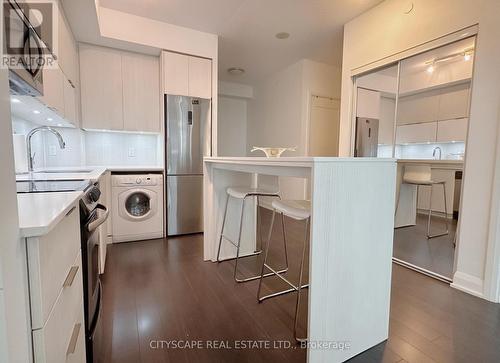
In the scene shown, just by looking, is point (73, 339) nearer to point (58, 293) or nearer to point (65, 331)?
point (65, 331)

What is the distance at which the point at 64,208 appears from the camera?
0.78 m

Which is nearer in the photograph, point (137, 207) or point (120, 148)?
point (137, 207)

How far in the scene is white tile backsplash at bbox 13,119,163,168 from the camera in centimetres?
279

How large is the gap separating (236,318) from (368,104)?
272 centimetres

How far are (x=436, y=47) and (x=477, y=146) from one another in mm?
956

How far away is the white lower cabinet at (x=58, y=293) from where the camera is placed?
0.63m

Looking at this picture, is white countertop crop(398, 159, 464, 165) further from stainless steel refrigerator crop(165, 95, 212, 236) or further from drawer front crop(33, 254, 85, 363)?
drawer front crop(33, 254, 85, 363)

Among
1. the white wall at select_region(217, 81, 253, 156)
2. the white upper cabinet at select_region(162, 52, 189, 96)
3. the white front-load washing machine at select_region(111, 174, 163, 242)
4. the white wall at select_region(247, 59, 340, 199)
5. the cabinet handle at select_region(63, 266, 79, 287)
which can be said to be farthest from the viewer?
the white wall at select_region(217, 81, 253, 156)

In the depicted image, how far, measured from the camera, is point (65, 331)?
84 centimetres

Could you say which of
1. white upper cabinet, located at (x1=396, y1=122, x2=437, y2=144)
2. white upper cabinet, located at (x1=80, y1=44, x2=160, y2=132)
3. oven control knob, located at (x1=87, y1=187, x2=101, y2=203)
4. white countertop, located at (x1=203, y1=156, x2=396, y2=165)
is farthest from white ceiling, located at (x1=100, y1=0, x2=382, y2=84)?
oven control knob, located at (x1=87, y1=187, x2=101, y2=203)

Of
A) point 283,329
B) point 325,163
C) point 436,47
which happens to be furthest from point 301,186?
point 325,163

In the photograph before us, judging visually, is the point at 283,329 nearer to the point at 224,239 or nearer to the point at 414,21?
the point at 224,239

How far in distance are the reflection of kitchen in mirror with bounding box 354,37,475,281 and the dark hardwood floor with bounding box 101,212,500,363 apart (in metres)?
0.57

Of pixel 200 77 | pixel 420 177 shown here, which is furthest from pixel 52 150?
pixel 420 177
